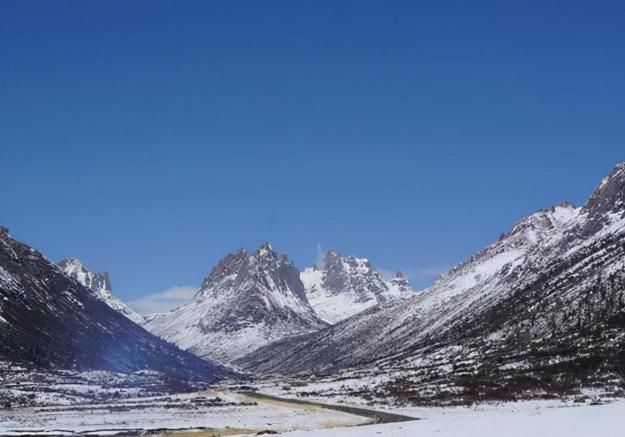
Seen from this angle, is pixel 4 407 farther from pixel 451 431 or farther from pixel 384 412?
pixel 451 431

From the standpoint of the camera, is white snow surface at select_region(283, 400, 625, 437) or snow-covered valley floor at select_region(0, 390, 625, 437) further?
snow-covered valley floor at select_region(0, 390, 625, 437)

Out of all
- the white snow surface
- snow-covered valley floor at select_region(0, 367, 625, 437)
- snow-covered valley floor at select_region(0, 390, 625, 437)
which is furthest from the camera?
snow-covered valley floor at select_region(0, 367, 625, 437)

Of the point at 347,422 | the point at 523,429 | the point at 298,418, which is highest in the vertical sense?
the point at 298,418

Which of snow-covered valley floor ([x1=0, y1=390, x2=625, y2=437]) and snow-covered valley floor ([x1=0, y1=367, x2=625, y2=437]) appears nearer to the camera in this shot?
snow-covered valley floor ([x1=0, y1=390, x2=625, y2=437])

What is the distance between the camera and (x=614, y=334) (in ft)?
580

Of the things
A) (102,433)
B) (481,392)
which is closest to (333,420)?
(102,433)

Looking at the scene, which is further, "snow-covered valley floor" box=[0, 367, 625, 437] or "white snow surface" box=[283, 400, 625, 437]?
"snow-covered valley floor" box=[0, 367, 625, 437]

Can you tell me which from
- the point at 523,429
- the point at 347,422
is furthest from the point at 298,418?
the point at 523,429

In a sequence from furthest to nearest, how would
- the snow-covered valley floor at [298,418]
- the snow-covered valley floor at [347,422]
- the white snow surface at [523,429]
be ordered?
1. the snow-covered valley floor at [298,418]
2. the snow-covered valley floor at [347,422]
3. the white snow surface at [523,429]

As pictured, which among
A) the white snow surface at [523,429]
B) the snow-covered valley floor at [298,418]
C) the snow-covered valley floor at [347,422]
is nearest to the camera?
the white snow surface at [523,429]

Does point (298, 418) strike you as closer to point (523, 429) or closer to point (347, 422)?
point (347, 422)

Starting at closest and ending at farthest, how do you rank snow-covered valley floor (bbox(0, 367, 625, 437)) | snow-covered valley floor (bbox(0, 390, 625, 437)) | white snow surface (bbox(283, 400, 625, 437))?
white snow surface (bbox(283, 400, 625, 437)) → snow-covered valley floor (bbox(0, 390, 625, 437)) → snow-covered valley floor (bbox(0, 367, 625, 437))

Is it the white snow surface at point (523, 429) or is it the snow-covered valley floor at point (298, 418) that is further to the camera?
the snow-covered valley floor at point (298, 418)

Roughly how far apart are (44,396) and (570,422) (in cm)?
14518
